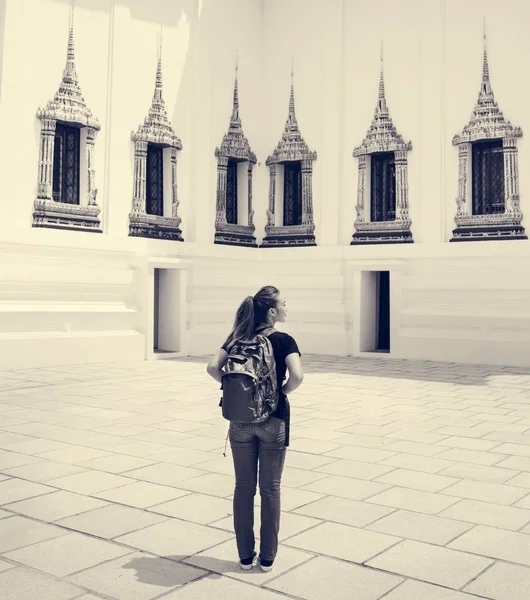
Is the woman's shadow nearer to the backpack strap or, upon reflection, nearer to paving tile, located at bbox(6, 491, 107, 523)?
paving tile, located at bbox(6, 491, 107, 523)

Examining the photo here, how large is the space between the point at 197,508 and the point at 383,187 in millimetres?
12729

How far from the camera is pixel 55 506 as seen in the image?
4934 mm

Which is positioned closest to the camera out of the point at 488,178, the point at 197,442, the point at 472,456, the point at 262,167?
the point at 472,456

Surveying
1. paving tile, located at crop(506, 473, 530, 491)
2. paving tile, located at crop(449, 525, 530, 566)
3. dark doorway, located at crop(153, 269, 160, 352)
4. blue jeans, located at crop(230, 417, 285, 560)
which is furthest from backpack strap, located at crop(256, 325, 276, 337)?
dark doorway, located at crop(153, 269, 160, 352)

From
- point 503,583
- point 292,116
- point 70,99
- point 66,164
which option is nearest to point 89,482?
point 503,583

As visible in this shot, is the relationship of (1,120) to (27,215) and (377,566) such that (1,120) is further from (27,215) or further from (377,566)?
(377,566)

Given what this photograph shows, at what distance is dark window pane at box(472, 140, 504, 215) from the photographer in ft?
49.9

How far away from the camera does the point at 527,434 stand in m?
7.54

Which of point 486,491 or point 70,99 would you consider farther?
point 70,99

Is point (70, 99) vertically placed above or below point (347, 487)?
above

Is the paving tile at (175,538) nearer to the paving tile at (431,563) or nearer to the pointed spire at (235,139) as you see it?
the paving tile at (431,563)

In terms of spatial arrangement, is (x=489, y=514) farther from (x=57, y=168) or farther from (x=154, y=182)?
(x=154, y=182)

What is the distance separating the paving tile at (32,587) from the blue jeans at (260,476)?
0.88 meters

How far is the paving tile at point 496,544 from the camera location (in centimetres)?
405
